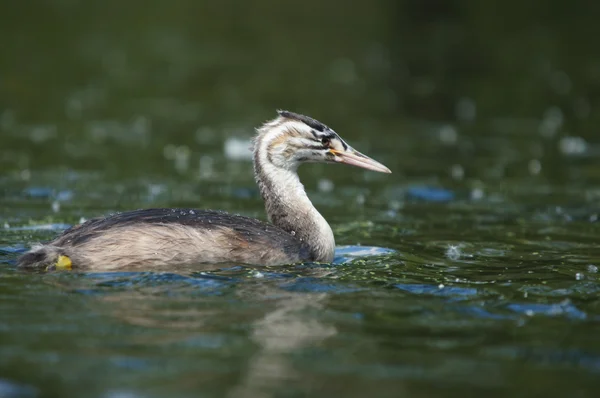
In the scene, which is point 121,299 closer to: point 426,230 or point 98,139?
point 426,230

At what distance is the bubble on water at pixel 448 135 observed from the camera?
2414 centimetres

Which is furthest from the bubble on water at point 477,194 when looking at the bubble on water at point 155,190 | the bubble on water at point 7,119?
the bubble on water at point 7,119

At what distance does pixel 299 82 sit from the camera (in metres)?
32.4

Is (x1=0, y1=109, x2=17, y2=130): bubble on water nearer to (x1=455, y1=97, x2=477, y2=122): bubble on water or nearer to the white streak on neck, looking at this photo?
(x1=455, y1=97, x2=477, y2=122): bubble on water

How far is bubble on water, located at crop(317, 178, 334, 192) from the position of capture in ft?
61.5

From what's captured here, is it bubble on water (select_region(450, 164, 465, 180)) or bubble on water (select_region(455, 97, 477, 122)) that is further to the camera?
bubble on water (select_region(455, 97, 477, 122))

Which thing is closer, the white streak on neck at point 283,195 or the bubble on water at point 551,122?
the white streak on neck at point 283,195

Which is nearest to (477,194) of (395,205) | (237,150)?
(395,205)

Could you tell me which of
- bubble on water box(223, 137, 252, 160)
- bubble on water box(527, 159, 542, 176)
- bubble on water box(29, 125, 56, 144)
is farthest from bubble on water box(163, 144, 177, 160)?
bubble on water box(527, 159, 542, 176)

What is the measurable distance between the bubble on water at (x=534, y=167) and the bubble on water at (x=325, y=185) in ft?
13.7

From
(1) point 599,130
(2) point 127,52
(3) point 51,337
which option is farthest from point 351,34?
(3) point 51,337

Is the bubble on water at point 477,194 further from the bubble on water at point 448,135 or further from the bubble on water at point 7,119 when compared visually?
the bubble on water at point 7,119

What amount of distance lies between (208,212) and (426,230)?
178 inches

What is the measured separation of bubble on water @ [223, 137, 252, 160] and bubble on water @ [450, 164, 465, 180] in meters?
4.33
